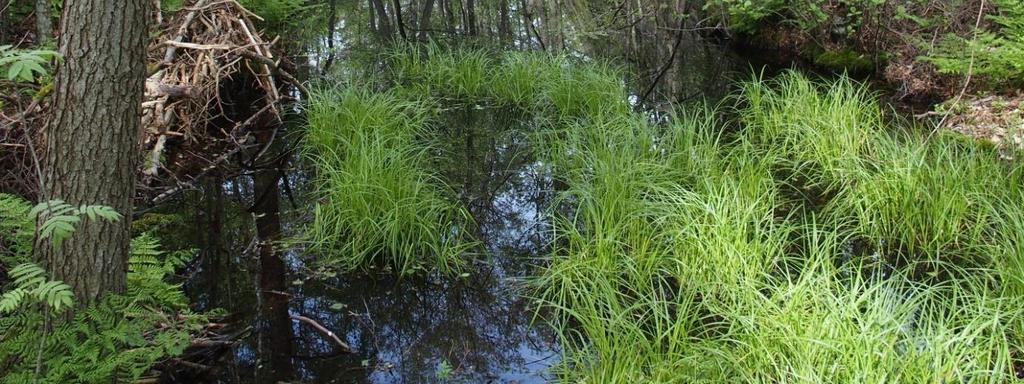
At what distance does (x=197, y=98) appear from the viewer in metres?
5.62

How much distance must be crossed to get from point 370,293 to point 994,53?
5.95m

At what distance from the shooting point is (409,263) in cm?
411

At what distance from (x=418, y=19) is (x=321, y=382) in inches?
396

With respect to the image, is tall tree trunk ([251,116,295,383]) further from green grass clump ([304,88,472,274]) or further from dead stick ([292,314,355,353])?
green grass clump ([304,88,472,274])

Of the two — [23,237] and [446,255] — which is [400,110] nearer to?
[446,255]

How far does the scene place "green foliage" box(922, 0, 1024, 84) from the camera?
6.28 m

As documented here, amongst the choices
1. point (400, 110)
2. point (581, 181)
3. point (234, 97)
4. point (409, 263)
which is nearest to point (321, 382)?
point (409, 263)

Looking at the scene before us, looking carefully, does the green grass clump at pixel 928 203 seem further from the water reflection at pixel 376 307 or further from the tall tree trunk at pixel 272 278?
the tall tree trunk at pixel 272 278

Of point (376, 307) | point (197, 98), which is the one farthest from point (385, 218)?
point (197, 98)

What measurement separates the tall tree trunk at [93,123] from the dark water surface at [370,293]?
2.66 feet

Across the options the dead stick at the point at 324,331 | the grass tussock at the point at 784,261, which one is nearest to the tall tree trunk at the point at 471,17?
the grass tussock at the point at 784,261

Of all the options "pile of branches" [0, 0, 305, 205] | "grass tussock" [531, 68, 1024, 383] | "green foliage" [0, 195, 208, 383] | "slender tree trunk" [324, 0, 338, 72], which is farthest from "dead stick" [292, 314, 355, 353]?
"slender tree trunk" [324, 0, 338, 72]

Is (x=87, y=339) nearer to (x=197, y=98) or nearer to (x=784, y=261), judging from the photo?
(x=784, y=261)

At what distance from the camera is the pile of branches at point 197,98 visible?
5066mm
